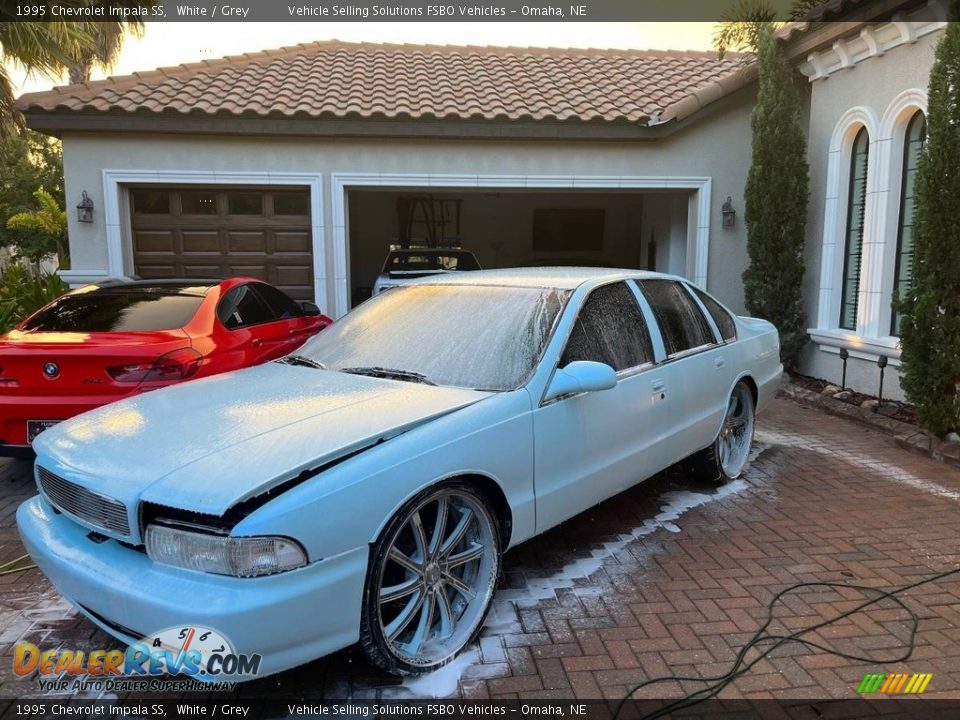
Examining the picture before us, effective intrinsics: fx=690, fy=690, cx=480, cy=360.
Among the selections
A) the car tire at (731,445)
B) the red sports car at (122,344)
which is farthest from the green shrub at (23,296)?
the car tire at (731,445)

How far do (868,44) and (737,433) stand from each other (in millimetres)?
5019

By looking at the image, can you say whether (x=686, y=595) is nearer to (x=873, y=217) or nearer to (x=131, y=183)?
(x=873, y=217)

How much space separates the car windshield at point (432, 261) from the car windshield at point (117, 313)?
6.69 meters

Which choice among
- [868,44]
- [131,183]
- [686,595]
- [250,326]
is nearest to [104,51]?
[131,183]

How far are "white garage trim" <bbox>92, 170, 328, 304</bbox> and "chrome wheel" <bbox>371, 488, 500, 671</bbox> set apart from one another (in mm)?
7374

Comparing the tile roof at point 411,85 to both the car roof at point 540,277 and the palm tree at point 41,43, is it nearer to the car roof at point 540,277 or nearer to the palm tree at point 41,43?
the palm tree at point 41,43

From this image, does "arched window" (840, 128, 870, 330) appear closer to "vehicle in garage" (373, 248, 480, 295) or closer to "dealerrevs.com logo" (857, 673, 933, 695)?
"vehicle in garage" (373, 248, 480, 295)

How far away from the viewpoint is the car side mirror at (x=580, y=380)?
3.21m

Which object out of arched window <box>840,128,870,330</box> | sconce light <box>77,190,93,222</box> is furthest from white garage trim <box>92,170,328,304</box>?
arched window <box>840,128,870,330</box>

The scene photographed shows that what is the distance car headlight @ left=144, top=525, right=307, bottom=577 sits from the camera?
2.22m

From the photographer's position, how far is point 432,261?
12.1 metres

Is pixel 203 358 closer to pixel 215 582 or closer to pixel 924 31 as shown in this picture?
pixel 215 582

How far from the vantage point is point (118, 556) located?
8.04 ft

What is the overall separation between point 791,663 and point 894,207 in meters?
6.15
